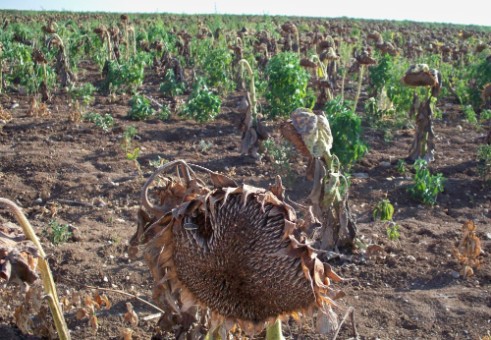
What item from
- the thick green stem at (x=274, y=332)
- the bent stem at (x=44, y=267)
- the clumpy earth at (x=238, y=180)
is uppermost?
the bent stem at (x=44, y=267)

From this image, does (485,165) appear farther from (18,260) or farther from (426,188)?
(18,260)

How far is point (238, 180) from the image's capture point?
20.8ft

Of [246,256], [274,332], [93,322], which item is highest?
[246,256]

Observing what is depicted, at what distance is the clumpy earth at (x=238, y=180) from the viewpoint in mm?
3883

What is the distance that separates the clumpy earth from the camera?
3.88 meters

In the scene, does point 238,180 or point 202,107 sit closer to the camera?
point 238,180

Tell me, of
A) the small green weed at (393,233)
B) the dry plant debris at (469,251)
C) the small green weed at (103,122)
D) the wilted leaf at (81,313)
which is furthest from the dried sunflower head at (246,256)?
the small green weed at (103,122)

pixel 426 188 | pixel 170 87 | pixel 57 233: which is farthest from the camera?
pixel 170 87

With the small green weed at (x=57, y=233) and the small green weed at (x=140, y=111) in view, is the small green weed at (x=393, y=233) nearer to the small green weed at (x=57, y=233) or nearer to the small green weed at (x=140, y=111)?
the small green weed at (x=57, y=233)

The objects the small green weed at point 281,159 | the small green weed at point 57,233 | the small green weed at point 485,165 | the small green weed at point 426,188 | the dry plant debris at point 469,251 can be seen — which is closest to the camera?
the dry plant debris at point 469,251

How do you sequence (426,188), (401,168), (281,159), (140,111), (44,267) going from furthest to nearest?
(140,111), (401,168), (281,159), (426,188), (44,267)

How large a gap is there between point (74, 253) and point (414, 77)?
3.72 metres

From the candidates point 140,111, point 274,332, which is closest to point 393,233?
point 274,332

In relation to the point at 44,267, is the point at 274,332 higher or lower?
lower
